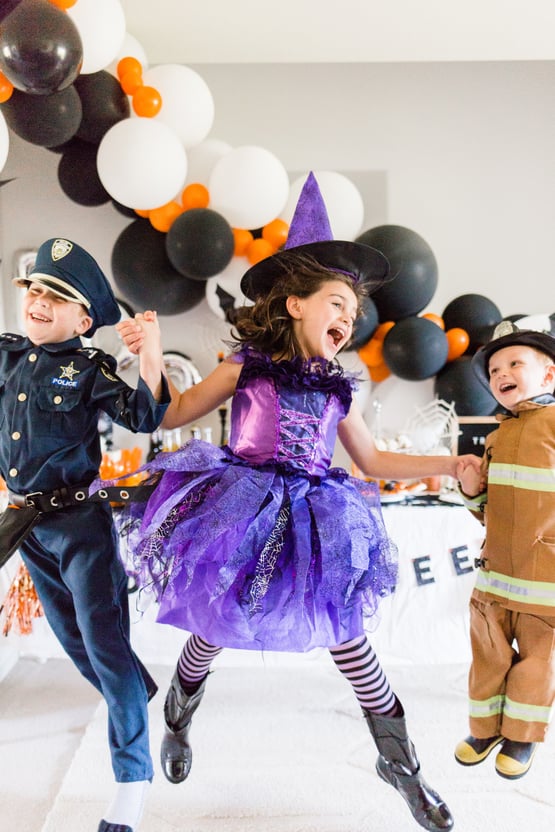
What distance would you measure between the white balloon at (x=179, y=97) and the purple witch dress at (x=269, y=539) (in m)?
1.77

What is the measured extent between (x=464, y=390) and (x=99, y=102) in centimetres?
201

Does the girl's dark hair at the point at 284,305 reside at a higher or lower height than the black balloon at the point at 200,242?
lower

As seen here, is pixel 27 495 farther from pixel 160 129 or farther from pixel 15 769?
pixel 160 129

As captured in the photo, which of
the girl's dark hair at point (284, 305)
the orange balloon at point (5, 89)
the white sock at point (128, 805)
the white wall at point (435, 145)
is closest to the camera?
the white sock at point (128, 805)

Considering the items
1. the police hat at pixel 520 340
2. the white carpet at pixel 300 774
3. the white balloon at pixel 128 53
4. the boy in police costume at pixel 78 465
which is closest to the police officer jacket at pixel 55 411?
the boy in police costume at pixel 78 465

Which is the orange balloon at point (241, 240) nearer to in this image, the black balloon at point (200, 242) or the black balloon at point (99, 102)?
the black balloon at point (200, 242)

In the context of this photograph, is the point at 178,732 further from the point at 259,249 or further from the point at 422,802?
the point at 259,249

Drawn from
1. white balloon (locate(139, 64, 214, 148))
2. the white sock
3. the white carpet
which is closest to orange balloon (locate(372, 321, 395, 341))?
white balloon (locate(139, 64, 214, 148))

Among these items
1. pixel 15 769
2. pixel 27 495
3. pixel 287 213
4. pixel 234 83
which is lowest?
pixel 15 769

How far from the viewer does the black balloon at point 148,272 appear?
2863 mm

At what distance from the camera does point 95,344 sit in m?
3.23

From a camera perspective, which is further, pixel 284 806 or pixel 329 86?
pixel 329 86

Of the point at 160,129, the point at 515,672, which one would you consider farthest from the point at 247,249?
the point at 515,672

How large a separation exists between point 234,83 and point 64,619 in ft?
9.49
